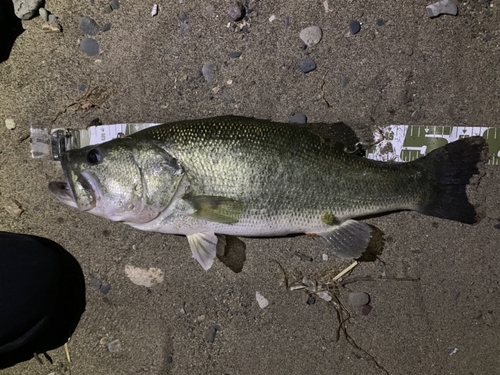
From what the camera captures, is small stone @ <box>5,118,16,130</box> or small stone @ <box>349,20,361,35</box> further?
small stone @ <box>5,118,16,130</box>

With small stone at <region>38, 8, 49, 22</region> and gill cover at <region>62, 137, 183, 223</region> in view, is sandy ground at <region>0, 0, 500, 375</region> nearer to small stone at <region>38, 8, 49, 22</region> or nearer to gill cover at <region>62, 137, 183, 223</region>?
small stone at <region>38, 8, 49, 22</region>

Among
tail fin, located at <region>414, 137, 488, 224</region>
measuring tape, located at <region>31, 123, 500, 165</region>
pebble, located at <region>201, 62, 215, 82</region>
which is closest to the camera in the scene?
tail fin, located at <region>414, 137, 488, 224</region>

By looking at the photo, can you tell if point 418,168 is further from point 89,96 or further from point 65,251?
point 65,251

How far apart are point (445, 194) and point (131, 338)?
2.30 meters

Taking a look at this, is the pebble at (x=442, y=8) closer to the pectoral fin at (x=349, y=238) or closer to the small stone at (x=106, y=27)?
the pectoral fin at (x=349, y=238)

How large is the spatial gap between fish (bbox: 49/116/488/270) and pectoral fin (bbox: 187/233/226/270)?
0.15 ft

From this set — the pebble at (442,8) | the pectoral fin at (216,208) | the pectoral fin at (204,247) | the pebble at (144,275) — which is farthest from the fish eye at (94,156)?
the pebble at (442,8)

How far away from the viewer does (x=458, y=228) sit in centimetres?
236

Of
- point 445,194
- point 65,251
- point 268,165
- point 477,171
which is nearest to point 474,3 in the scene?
point 477,171

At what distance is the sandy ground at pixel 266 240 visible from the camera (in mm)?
2338

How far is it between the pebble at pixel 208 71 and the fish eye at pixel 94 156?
0.89 m

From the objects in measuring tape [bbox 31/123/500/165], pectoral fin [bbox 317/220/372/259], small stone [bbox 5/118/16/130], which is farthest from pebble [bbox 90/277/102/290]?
pectoral fin [bbox 317/220/372/259]

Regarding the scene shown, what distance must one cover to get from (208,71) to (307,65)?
0.67 meters

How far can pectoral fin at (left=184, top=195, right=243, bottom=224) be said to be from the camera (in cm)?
197
